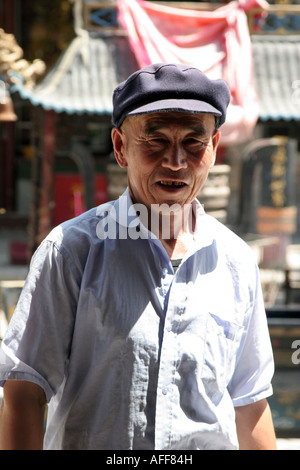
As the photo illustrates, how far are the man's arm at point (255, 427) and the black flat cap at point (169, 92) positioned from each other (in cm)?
68

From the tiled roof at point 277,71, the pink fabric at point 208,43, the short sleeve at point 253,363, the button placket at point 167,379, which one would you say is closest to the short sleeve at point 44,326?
the button placket at point 167,379

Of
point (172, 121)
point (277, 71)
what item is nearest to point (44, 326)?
point (172, 121)

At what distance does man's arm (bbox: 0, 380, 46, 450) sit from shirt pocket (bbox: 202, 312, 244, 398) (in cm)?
35

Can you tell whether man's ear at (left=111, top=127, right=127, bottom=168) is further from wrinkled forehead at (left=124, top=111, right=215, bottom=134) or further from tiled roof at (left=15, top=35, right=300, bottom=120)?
tiled roof at (left=15, top=35, right=300, bottom=120)

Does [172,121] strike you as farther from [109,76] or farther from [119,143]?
[109,76]

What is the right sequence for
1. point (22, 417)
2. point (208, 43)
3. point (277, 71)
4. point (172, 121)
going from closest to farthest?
point (22, 417) < point (172, 121) < point (208, 43) < point (277, 71)

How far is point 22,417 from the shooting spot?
1.40 meters

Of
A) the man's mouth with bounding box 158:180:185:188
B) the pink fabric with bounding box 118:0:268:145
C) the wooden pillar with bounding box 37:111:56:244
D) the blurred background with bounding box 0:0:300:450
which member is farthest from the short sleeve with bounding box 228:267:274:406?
the wooden pillar with bounding box 37:111:56:244

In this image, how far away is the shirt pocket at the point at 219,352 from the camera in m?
1.50

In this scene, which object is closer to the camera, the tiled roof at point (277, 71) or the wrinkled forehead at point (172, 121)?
the wrinkled forehead at point (172, 121)

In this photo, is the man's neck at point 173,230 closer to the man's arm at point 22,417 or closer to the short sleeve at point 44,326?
the short sleeve at point 44,326

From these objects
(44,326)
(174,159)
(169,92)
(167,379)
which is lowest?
(167,379)

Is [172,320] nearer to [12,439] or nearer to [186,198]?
[186,198]

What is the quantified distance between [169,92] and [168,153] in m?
0.13
